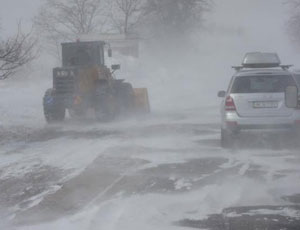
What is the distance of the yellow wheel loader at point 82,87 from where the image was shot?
19828 mm

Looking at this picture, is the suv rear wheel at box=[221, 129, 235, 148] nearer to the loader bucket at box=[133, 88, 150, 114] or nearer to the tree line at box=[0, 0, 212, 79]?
the loader bucket at box=[133, 88, 150, 114]

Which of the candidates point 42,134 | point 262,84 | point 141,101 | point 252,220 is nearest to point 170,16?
point 141,101

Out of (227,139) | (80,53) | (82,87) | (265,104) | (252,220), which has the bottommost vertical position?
(252,220)

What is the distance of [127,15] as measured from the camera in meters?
65.6

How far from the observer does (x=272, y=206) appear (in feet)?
24.9

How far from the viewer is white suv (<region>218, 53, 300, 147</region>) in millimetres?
12438

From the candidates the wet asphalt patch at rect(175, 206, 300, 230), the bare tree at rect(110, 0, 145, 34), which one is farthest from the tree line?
the wet asphalt patch at rect(175, 206, 300, 230)

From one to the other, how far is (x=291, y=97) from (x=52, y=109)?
10031 mm

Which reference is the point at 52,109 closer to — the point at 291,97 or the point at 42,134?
the point at 42,134

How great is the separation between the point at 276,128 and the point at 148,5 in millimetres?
51127

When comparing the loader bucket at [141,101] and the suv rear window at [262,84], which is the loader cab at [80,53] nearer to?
the loader bucket at [141,101]

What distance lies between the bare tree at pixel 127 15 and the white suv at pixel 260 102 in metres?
51.4

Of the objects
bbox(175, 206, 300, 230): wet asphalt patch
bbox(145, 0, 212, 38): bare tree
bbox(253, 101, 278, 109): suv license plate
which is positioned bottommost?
bbox(175, 206, 300, 230): wet asphalt patch

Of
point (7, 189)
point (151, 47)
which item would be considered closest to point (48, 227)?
point (7, 189)
